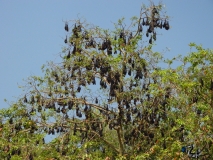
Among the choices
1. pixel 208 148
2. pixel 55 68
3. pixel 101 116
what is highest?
pixel 55 68

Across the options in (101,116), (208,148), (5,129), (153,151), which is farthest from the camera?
(101,116)

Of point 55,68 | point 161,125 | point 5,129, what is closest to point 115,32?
point 55,68

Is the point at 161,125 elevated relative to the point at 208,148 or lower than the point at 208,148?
elevated

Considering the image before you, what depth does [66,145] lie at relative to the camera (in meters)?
14.0

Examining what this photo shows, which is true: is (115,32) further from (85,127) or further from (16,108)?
(16,108)

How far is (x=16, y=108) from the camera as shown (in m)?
14.4

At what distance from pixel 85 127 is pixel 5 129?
2753 millimetres

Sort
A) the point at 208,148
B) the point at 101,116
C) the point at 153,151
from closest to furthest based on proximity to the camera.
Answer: the point at 208,148 → the point at 153,151 → the point at 101,116

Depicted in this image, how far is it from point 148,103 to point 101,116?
7.30 feet

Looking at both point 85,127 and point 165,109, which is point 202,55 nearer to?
point 165,109

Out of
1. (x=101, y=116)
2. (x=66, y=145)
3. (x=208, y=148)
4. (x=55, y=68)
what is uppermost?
(x=55, y=68)

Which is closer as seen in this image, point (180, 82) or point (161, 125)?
point (180, 82)

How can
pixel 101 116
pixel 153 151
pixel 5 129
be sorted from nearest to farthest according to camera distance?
pixel 153 151
pixel 5 129
pixel 101 116

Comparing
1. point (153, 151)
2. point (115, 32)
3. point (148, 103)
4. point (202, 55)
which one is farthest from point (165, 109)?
point (115, 32)
